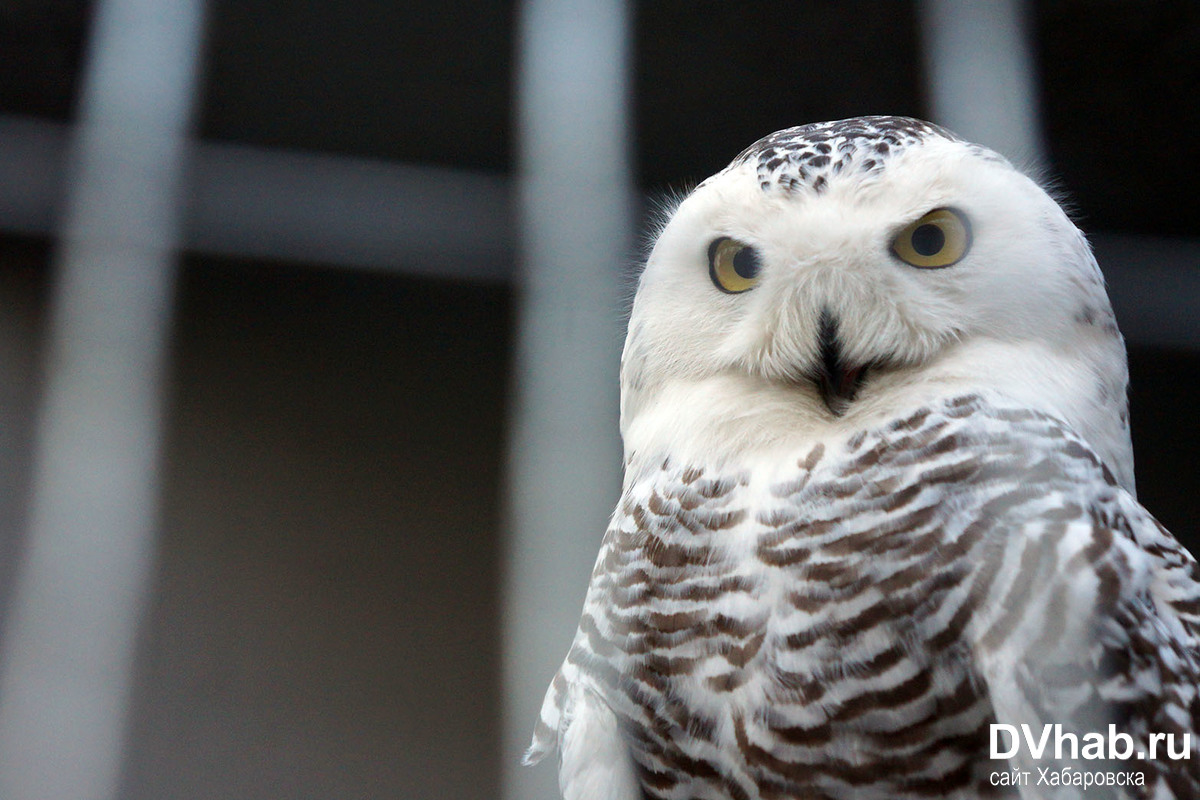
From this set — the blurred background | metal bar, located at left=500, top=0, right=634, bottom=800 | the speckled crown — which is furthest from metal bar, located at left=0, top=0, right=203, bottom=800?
the speckled crown

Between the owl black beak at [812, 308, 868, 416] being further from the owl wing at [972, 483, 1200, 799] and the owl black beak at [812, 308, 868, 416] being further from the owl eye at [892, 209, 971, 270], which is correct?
the owl wing at [972, 483, 1200, 799]

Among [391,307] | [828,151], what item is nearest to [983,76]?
[828,151]

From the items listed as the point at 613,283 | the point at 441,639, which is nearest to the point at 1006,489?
the point at 613,283

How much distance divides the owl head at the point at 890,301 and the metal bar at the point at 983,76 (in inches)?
1.5

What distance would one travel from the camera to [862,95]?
2.12 m

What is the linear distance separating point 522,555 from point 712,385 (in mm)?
311

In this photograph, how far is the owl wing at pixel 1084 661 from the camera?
816mm

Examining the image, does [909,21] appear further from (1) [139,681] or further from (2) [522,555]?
(1) [139,681]

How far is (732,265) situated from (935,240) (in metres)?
0.22

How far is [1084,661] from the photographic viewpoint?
0.83 meters

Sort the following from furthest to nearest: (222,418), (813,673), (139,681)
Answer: (222,418) → (139,681) → (813,673)

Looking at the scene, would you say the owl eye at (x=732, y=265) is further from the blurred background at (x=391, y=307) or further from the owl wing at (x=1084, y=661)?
the owl wing at (x=1084, y=661)

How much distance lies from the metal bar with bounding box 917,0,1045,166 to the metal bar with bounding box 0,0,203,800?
911 millimetres

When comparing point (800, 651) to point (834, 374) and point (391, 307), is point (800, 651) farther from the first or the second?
point (391, 307)
